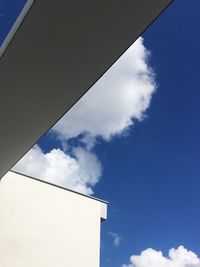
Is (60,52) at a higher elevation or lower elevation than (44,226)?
higher

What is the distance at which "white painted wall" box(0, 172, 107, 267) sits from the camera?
496cm

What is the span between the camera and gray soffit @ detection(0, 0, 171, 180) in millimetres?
2514

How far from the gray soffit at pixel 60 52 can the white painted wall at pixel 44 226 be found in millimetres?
1882

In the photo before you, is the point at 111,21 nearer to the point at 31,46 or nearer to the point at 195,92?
the point at 31,46

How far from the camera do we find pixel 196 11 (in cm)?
430

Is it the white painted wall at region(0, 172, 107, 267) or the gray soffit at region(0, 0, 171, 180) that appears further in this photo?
the white painted wall at region(0, 172, 107, 267)

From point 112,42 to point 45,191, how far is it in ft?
11.6

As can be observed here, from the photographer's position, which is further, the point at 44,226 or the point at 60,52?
the point at 44,226

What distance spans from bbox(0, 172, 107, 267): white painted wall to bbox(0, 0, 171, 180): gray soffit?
1882mm

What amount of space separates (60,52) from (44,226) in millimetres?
3360

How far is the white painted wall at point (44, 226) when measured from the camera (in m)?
4.96

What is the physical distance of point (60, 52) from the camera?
2.86 meters

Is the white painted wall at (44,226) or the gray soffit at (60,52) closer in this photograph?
the gray soffit at (60,52)

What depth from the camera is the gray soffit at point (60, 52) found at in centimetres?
251
